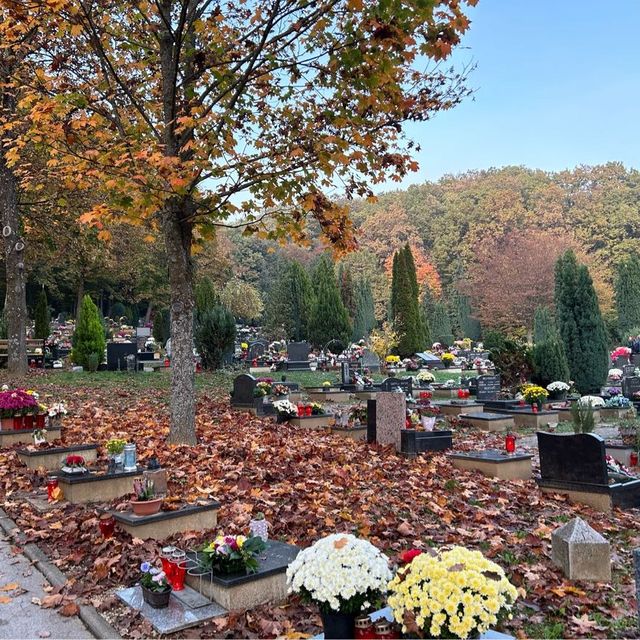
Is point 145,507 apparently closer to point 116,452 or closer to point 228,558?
point 228,558

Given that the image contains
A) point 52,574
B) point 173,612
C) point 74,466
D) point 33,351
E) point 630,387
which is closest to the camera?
point 173,612

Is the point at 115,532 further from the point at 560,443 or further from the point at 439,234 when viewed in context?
the point at 439,234

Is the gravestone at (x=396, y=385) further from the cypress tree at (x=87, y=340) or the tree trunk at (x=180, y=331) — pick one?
the cypress tree at (x=87, y=340)

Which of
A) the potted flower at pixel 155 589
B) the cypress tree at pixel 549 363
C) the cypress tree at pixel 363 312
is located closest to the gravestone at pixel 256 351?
the cypress tree at pixel 549 363

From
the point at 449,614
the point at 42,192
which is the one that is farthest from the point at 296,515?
the point at 42,192

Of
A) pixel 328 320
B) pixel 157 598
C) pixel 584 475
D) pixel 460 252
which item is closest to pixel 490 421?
pixel 584 475

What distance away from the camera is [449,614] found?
3016mm

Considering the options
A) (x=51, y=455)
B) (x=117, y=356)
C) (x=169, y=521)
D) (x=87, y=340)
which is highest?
(x=87, y=340)

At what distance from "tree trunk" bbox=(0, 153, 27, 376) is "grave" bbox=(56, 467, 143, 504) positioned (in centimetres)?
1294

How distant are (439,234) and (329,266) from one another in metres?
26.8

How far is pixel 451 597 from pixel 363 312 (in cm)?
4430

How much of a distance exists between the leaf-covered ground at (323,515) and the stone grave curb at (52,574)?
8 centimetres

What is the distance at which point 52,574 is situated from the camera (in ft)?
16.0

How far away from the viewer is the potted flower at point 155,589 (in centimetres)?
418
